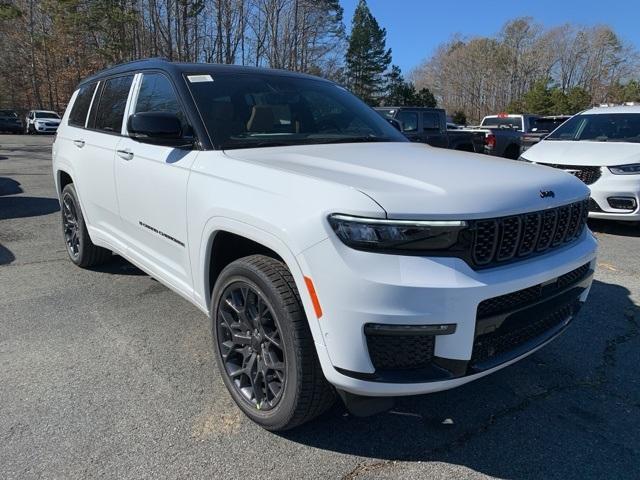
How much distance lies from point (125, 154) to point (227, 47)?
51.3 m

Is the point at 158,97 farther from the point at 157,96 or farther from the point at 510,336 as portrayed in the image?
the point at 510,336

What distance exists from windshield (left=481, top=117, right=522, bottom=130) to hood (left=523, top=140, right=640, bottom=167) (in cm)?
1272

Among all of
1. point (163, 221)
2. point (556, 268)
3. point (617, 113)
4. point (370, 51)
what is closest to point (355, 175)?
point (556, 268)

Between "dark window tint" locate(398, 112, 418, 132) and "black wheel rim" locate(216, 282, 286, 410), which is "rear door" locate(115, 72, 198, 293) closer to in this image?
"black wheel rim" locate(216, 282, 286, 410)

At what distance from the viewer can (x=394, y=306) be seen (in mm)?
2031

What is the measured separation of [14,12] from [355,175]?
28073mm

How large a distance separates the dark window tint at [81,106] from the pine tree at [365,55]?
59752 mm

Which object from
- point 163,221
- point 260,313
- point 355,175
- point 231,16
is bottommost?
point 260,313

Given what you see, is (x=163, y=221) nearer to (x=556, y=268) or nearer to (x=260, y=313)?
(x=260, y=313)

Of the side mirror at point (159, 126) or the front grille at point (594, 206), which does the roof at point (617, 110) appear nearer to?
the front grille at point (594, 206)

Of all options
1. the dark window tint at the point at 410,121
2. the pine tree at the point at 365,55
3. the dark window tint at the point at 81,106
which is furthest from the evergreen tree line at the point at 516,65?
the dark window tint at the point at 81,106

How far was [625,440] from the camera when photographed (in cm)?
260

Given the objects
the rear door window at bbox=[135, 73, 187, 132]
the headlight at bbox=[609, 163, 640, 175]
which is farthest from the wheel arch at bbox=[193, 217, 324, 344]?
the headlight at bbox=[609, 163, 640, 175]

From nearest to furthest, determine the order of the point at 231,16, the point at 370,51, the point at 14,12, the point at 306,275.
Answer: the point at 306,275 < the point at 14,12 < the point at 231,16 < the point at 370,51
